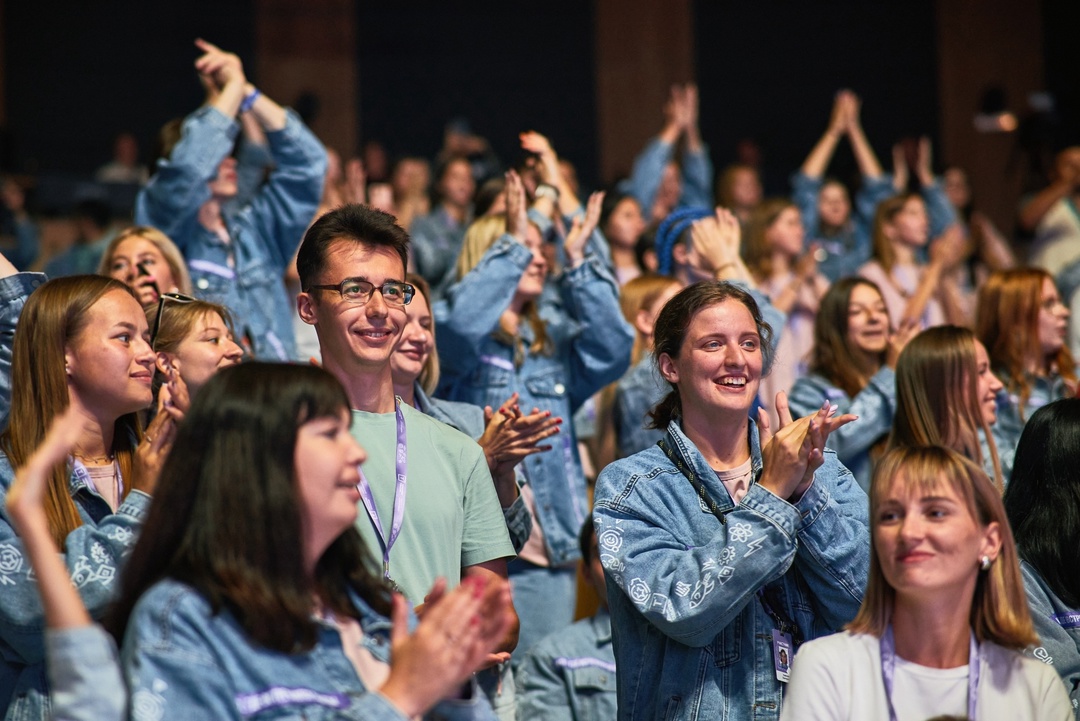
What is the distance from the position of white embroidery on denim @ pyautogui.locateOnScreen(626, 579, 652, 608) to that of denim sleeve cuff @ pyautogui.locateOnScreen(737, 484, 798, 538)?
26 centimetres

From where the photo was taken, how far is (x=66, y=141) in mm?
11148

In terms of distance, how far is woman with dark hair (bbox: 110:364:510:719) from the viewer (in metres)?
1.95

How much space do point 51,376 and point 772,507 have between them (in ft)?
5.29

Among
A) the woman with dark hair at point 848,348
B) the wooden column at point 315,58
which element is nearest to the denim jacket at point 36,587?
the woman with dark hair at point 848,348

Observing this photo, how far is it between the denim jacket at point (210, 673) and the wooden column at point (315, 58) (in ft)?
31.2

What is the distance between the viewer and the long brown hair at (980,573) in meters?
2.52

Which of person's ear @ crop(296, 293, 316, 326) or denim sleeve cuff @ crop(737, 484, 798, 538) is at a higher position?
person's ear @ crop(296, 293, 316, 326)

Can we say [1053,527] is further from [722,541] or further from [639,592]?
[639,592]

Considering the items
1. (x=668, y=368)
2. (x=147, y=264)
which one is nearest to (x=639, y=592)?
(x=668, y=368)

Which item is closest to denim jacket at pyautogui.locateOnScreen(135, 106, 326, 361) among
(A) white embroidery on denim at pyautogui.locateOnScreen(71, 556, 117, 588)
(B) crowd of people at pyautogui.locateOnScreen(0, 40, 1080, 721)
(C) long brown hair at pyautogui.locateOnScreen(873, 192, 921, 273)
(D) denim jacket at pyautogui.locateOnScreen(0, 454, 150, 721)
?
(B) crowd of people at pyautogui.locateOnScreen(0, 40, 1080, 721)

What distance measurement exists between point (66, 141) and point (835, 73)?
22.4 feet

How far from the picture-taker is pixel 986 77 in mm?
11719

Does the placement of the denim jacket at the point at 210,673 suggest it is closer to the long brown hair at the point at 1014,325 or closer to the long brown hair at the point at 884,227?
the long brown hair at the point at 1014,325

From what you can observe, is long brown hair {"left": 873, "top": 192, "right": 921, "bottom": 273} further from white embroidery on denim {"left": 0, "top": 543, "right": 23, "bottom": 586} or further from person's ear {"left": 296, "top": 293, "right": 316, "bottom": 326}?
white embroidery on denim {"left": 0, "top": 543, "right": 23, "bottom": 586}
